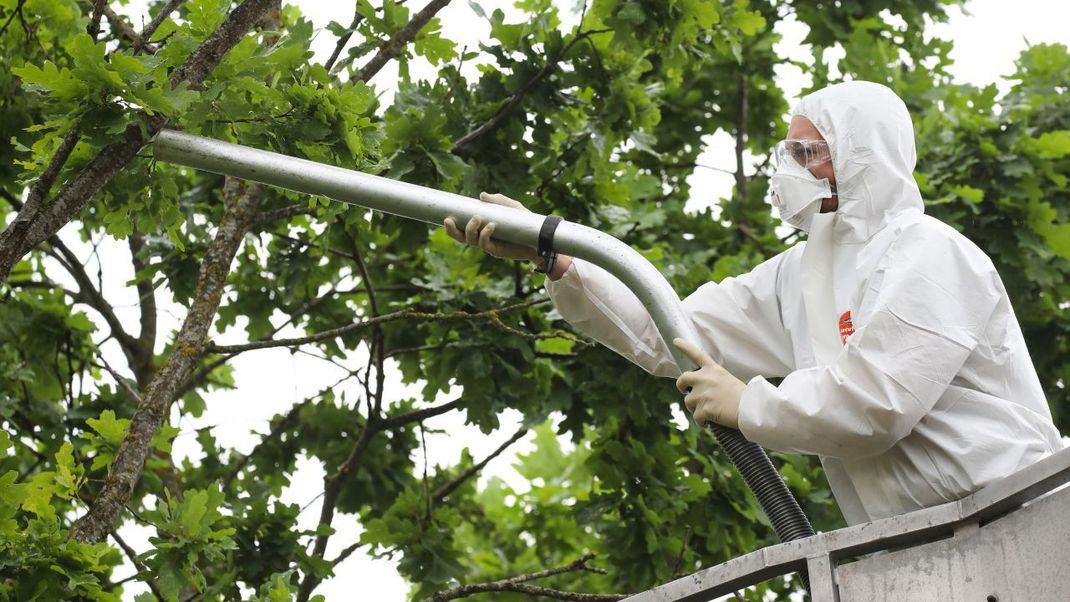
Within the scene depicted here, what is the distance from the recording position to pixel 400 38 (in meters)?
6.21

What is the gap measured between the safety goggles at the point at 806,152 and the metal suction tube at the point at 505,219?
22.1 inches

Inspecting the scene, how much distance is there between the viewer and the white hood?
3977 millimetres

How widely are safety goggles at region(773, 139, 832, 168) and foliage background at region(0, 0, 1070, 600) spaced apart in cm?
137

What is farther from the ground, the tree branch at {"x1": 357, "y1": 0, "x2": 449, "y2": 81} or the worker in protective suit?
the tree branch at {"x1": 357, "y1": 0, "x2": 449, "y2": 81}

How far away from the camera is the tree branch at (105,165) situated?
4070 millimetres

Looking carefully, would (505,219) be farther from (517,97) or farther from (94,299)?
(94,299)

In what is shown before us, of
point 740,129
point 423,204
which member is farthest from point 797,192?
point 740,129

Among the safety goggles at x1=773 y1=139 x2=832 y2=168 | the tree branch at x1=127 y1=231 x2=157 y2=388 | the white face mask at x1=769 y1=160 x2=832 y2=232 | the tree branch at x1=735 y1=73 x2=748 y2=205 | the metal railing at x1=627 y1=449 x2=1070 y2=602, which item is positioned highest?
the tree branch at x1=735 y1=73 x2=748 y2=205

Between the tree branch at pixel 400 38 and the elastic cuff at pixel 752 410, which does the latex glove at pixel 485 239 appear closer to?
the elastic cuff at pixel 752 410

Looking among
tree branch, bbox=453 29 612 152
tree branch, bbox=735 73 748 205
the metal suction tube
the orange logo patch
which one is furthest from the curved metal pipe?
tree branch, bbox=735 73 748 205

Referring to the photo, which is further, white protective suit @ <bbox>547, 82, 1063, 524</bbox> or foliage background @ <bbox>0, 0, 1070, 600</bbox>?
foliage background @ <bbox>0, 0, 1070, 600</bbox>

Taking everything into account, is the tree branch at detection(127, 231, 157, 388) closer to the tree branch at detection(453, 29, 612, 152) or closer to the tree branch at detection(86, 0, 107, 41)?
the tree branch at detection(453, 29, 612, 152)

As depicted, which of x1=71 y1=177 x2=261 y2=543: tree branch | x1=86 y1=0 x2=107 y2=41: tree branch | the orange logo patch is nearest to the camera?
the orange logo patch

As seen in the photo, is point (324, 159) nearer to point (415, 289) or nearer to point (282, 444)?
point (415, 289)
